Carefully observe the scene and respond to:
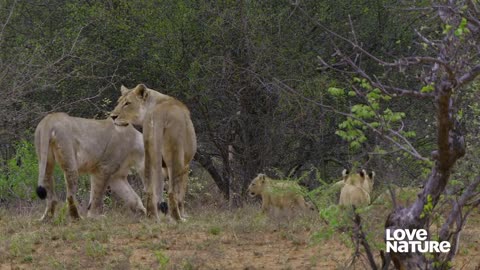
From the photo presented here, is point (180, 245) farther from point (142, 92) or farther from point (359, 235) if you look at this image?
point (142, 92)

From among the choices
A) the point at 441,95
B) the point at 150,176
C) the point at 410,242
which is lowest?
the point at 150,176

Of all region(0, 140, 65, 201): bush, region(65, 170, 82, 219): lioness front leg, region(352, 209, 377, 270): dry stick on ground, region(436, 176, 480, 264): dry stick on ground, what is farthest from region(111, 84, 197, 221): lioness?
region(436, 176, 480, 264): dry stick on ground

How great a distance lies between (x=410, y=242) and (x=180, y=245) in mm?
2705

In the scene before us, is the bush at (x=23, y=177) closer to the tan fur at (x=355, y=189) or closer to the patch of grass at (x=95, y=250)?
the tan fur at (x=355, y=189)

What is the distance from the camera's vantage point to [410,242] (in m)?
6.42

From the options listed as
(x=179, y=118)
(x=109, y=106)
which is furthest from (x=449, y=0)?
(x=109, y=106)

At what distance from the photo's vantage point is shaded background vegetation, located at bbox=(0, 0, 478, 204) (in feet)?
45.3

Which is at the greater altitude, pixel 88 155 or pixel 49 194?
pixel 88 155

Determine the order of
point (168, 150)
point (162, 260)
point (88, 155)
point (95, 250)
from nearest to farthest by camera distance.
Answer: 1. point (162, 260)
2. point (95, 250)
3. point (168, 150)
4. point (88, 155)

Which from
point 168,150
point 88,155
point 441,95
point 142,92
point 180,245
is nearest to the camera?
point 441,95

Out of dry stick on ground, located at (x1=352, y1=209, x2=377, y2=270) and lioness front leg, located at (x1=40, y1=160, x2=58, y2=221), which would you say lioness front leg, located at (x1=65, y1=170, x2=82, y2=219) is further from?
dry stick on ground, located at (x1=352, y1=209, x2=377, y2=270)

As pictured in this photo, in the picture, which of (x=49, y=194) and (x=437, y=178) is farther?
(x=49, y=194)

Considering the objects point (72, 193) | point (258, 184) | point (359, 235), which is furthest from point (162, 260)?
point (258, 184)

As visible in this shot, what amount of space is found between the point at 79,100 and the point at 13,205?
1.67 metres
